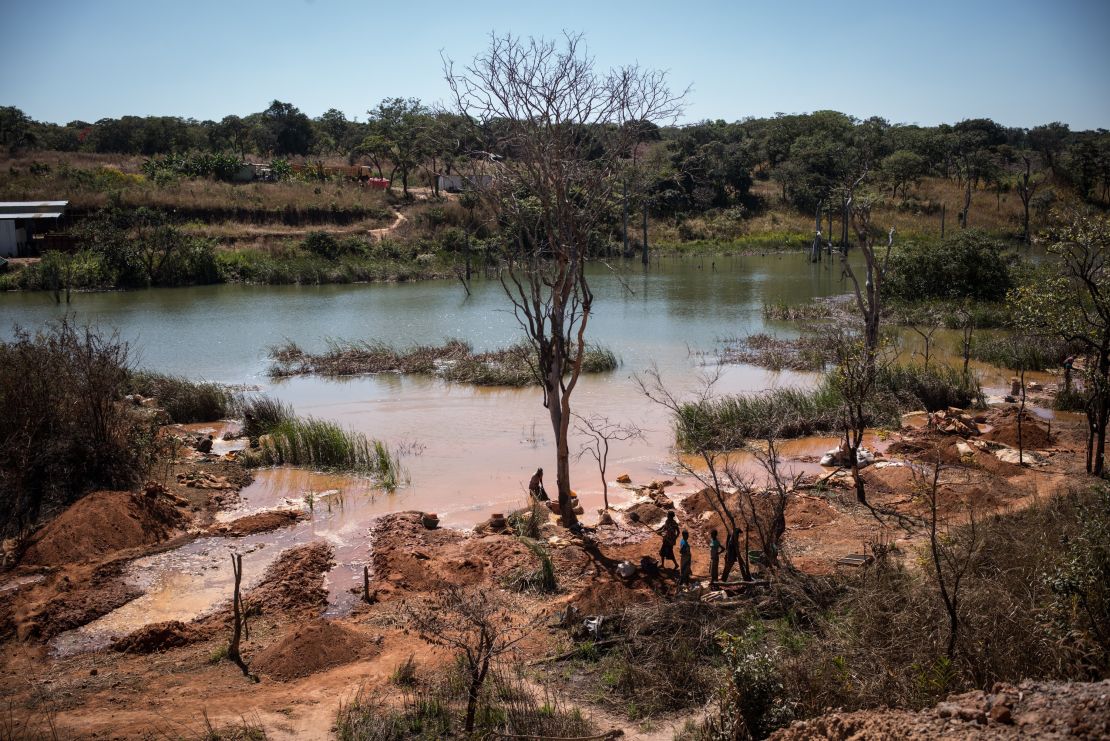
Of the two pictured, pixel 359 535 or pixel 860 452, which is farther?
pixel 860 452

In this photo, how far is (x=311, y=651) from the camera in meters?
9.09

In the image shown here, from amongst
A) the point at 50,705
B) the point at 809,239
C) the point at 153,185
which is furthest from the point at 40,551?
the point at 809,239

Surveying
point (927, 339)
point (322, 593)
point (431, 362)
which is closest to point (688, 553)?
point (322, 593)

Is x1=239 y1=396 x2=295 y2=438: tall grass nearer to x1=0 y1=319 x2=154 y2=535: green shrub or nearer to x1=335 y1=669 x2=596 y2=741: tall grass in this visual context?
x1=0 y1=319 x2=154 y2=535: green shrub

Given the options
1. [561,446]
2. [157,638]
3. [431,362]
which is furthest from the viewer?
[431,362]

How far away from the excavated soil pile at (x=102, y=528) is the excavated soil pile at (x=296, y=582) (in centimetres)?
236

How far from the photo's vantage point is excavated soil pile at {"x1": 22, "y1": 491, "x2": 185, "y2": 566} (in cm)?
1181

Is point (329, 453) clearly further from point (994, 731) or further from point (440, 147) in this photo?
point (994, 731)

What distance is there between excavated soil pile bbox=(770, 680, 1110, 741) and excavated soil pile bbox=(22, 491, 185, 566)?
10.4 meters

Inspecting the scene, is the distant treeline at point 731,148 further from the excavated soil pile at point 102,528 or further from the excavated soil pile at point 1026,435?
the excavated soil pile at point 102,528

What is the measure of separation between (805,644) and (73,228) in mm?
52428

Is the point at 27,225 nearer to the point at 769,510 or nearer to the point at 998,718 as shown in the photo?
the point at 769,510

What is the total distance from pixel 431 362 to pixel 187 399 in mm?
7829

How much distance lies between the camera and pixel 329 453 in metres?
16.8
